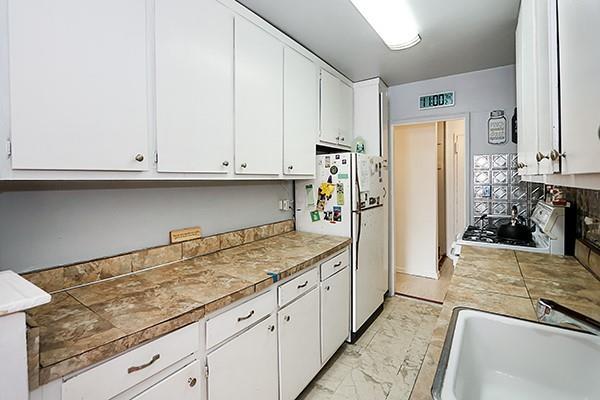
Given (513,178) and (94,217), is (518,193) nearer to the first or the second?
(513,178)

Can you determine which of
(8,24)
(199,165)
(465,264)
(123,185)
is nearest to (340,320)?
(465,264)

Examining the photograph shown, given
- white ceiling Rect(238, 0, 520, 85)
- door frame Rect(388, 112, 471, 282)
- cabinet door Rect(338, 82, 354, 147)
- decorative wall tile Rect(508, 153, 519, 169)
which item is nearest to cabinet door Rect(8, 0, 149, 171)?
white ceiling Rect(238, 0, 520, 85)

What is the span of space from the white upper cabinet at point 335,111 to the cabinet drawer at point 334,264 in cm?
104

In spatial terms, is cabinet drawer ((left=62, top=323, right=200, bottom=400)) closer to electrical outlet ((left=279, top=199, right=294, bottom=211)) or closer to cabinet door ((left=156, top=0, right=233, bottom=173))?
cabinet door ((left=156, top=0, right=233, bottom=173))

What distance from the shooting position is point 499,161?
3031 mm

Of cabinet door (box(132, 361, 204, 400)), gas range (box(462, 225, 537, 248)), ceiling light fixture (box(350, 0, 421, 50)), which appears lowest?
cabinet door (box(132, 361, 204, 400))

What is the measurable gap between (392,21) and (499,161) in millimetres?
1913

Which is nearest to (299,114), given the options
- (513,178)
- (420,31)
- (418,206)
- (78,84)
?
(420,31)

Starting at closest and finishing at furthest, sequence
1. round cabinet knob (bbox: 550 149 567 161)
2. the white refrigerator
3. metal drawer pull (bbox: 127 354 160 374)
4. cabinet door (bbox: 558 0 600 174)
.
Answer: cabinet door (bbox: 558 0 600 174)
round cabinet knob (bbox: 550 149 567 161)
metal drawer pull (bbox: 127 354 160 374)
the white refrigerator

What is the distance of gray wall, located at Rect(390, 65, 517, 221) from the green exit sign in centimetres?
4

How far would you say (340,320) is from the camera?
7.86 feet

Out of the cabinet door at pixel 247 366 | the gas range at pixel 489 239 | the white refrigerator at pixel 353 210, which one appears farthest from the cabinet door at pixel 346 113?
the cabinet door at pixel 247 366

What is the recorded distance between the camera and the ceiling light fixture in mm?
1823

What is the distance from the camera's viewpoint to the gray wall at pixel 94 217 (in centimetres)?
124
